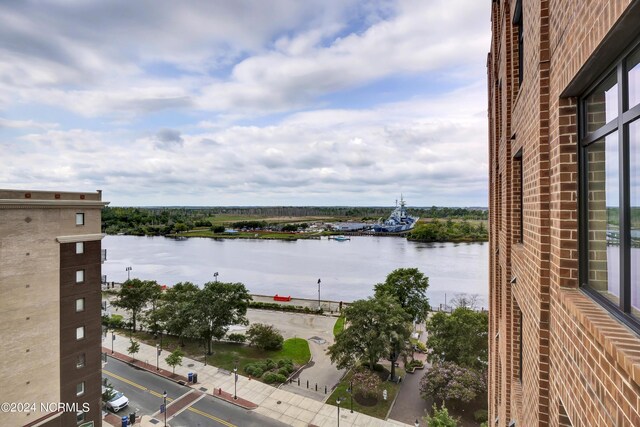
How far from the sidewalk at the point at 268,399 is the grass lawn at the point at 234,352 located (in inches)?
45.5

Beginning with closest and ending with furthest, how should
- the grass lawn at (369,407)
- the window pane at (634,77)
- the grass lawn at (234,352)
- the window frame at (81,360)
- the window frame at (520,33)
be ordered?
the window pane at (634,77), the window frame at (520,33), the window frame at (81,360), the grass lawn at (369,407), the grass lawn at (234,352)

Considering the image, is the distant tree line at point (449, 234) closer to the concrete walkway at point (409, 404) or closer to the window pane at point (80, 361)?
the concrete walkway at point (409, 404)

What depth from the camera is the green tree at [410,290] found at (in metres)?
35.4

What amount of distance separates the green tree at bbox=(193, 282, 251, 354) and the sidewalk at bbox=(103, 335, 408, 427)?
281cm

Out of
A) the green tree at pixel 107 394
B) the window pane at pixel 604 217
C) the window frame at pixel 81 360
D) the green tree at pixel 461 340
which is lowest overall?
the green tree at pixel 107 394

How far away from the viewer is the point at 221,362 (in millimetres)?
30047

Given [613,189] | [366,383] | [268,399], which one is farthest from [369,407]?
[613,189]

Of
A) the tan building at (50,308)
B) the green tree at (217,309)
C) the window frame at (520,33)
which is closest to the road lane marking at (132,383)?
the green tree at (217,309)

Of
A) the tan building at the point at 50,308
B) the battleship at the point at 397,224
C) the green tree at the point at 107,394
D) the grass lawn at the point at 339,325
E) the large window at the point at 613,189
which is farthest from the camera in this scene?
the battleship at the point at 397,224

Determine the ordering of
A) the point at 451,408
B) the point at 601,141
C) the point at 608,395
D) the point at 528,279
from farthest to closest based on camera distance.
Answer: the point at 451,408 → the point at 528,279 → the point at 601,141 → the point at 608,395

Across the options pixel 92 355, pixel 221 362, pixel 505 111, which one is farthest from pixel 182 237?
pixel 505 111

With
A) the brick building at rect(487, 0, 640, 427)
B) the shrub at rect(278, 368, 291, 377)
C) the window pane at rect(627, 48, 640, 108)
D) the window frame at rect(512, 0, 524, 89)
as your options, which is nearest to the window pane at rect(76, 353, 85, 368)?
the shrub at rect(278, 368, 291, 377)

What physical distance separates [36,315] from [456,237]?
11773 centimetres

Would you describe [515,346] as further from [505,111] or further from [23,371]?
[23,371]
